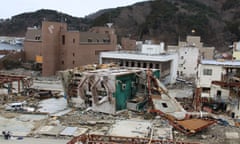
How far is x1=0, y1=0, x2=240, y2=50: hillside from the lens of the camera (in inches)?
3344

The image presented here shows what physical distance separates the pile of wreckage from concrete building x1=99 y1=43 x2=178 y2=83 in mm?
Answer: 10075

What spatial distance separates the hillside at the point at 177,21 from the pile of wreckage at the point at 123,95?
179 feet

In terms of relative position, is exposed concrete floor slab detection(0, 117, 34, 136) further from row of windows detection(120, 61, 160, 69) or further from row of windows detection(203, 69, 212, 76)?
row of windows detection(120, 61, 160, 69)

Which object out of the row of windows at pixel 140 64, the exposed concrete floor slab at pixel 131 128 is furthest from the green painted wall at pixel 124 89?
the row of windows at pixel 140 64

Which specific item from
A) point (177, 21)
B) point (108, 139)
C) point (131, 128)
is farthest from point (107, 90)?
point (177, 21)

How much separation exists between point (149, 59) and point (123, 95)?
12191mm

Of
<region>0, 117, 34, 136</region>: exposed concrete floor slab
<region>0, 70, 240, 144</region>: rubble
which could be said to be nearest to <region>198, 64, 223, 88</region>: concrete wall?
<region>0, 70, 240, 144</region>: rubble

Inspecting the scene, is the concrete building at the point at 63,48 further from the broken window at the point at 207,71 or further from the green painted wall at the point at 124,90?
the broken window at the point at 207,71

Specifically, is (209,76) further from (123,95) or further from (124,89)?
(123,95)

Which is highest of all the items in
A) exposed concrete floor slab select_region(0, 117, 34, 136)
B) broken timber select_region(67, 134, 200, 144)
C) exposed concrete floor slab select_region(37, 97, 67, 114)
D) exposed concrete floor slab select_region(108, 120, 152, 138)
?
broken timber select_region(67, 134, 200, 144)

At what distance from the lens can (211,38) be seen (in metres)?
85.8

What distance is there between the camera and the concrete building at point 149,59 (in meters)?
34.6

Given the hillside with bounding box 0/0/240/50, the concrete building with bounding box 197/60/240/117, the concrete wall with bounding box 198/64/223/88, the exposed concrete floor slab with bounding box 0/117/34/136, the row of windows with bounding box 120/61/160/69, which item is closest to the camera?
the exposed concrete floor slab with bounding box 0/117/34/136

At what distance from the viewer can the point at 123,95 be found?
23.2 meters
